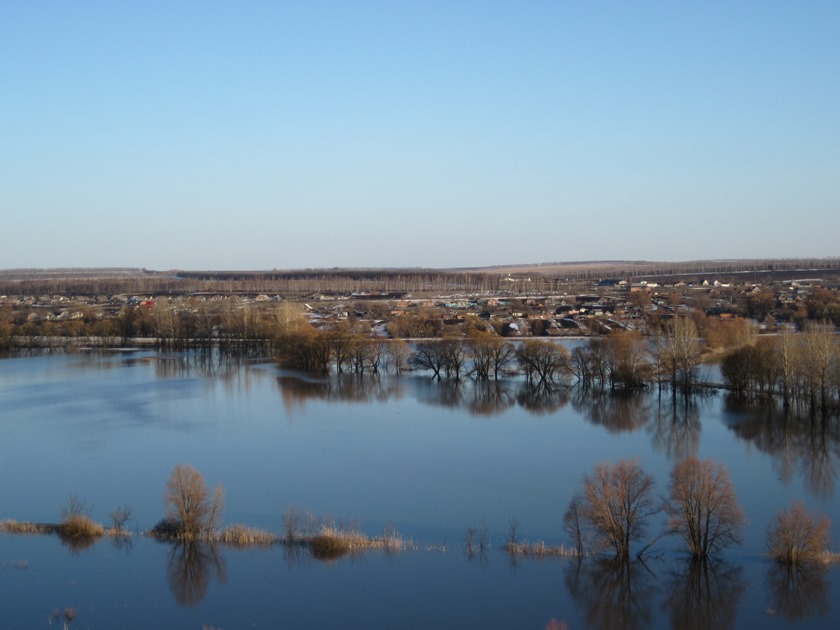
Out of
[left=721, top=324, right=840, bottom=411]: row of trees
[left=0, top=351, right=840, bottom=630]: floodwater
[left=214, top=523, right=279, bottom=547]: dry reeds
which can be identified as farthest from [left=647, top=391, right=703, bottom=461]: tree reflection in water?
[left=214, top=523, right=279, bottom=547]: dry reeds

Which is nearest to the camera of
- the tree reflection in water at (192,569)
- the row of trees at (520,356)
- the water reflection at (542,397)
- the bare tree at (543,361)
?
the tree reflection in water at (192,569)

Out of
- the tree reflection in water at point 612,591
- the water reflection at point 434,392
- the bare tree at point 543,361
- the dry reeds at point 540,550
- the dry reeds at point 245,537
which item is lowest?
the tree reflection in water at point 612,591

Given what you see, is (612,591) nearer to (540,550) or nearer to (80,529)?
(540,550)

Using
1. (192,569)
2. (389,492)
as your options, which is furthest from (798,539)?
(192,569)

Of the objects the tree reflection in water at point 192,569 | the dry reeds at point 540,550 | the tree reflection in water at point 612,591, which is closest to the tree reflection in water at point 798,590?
the tree reflection in water at point 612,591

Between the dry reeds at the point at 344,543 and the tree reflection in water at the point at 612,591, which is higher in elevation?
the dry reeds at the point at 344,543

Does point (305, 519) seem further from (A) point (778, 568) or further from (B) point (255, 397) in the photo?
(B) point (255, 397)

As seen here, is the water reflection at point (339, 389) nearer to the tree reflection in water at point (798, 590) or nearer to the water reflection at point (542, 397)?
the water reflection at point (542, 397)
